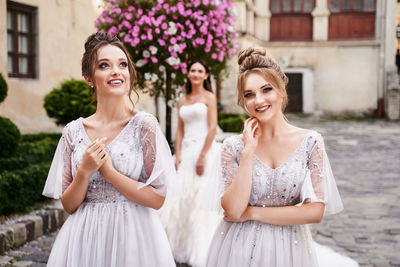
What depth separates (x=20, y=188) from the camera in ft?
19.2

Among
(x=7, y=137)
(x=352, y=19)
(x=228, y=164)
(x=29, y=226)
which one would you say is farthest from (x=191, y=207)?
(x=352, y=19)

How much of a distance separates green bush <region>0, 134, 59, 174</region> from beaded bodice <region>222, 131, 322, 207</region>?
4.59m

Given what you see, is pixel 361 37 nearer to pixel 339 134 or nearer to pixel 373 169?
pixel 339 134

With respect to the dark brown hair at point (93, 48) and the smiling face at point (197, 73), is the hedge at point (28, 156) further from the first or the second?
the dark brown hair at point (93, 48)

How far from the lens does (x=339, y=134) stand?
1714cm

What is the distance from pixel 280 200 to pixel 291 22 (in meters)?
22.5

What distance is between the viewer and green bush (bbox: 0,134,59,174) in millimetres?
6457

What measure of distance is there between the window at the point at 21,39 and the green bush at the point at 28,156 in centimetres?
236

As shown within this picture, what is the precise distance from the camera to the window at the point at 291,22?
24.0 meters

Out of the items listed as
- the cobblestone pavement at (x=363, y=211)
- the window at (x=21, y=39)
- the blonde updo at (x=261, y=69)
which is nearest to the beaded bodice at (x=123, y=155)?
the blonde updo at (x=261, y=69)

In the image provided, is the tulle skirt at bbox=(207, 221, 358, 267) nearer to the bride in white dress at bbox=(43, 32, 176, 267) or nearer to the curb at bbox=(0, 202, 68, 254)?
the bride in white dress at bbox=(43, 32, 176, 267)

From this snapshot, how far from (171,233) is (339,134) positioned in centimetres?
1287

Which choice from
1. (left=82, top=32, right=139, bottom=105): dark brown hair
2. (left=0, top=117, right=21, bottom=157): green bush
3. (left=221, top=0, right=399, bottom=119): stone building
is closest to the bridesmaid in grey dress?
(left=82, top=32, right=139, bottom=105): dark brown hair

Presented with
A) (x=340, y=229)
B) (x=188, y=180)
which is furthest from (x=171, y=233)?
(x=340, y=229)
